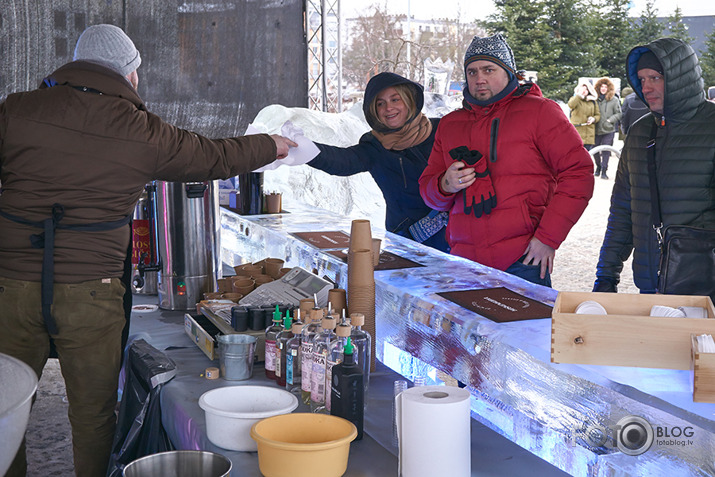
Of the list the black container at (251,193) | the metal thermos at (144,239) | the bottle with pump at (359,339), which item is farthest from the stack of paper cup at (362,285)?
the black container at (251,193)

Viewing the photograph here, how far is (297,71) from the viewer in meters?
7.17

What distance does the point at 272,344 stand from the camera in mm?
1938

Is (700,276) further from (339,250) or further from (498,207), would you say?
(339,250)

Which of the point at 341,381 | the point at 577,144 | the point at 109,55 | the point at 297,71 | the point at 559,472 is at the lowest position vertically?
the point at 559,472

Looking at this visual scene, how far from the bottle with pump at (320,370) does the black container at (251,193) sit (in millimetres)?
2078

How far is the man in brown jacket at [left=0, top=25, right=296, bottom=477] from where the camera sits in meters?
2.02

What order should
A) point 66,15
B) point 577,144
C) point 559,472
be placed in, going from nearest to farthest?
point 559,472
point 577,144
point 66,15

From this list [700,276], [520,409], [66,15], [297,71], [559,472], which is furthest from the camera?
[297,71]

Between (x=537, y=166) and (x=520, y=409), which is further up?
(x=537, y=166)

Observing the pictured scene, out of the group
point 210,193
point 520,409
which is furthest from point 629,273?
point 520,409

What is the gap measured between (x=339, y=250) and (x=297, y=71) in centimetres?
474

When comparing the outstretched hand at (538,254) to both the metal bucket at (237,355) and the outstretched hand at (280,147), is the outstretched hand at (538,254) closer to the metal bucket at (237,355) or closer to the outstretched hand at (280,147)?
the outstretched hand at (280,147)

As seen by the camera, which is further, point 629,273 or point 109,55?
point 629,273

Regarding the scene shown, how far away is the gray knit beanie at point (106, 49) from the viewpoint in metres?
2.14
